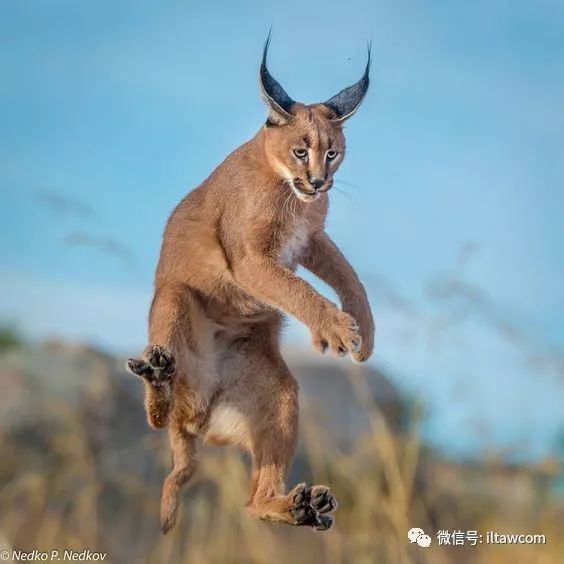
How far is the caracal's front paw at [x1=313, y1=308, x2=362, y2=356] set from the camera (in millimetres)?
5629

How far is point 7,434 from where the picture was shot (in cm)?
1111

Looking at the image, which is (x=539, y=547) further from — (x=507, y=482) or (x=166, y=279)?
(x=166, y=279)

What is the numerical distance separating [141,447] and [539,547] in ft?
13.5

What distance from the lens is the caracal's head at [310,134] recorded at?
19.1 ft

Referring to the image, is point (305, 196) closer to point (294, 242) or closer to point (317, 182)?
point (317, 182)

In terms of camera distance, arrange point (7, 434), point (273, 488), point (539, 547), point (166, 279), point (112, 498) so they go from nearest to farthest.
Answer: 1. point (273, 488)
2. point (166, 279)
3. point (539, 547)
4. point (112, 498)
5. point (7, 434)

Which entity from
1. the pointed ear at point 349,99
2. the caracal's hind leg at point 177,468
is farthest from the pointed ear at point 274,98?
the caracal's hind leg at point 177,468

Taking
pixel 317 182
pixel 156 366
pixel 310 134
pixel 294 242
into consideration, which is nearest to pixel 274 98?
pixel 310 134

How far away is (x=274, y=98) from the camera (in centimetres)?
576

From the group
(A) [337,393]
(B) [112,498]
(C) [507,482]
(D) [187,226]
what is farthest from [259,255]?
(A) [337,393]

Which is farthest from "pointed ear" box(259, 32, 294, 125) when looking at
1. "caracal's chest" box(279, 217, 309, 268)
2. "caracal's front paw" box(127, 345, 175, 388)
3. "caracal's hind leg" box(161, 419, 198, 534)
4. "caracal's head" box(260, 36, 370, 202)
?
"caracal's hind leg" box(161, 419, 198, 534)

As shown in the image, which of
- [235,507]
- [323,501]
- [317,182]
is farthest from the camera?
[235,507]

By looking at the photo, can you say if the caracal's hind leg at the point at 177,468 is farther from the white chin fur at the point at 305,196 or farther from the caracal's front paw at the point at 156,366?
the white chin fur at the point at 305,196

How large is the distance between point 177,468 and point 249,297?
3.36 ft
